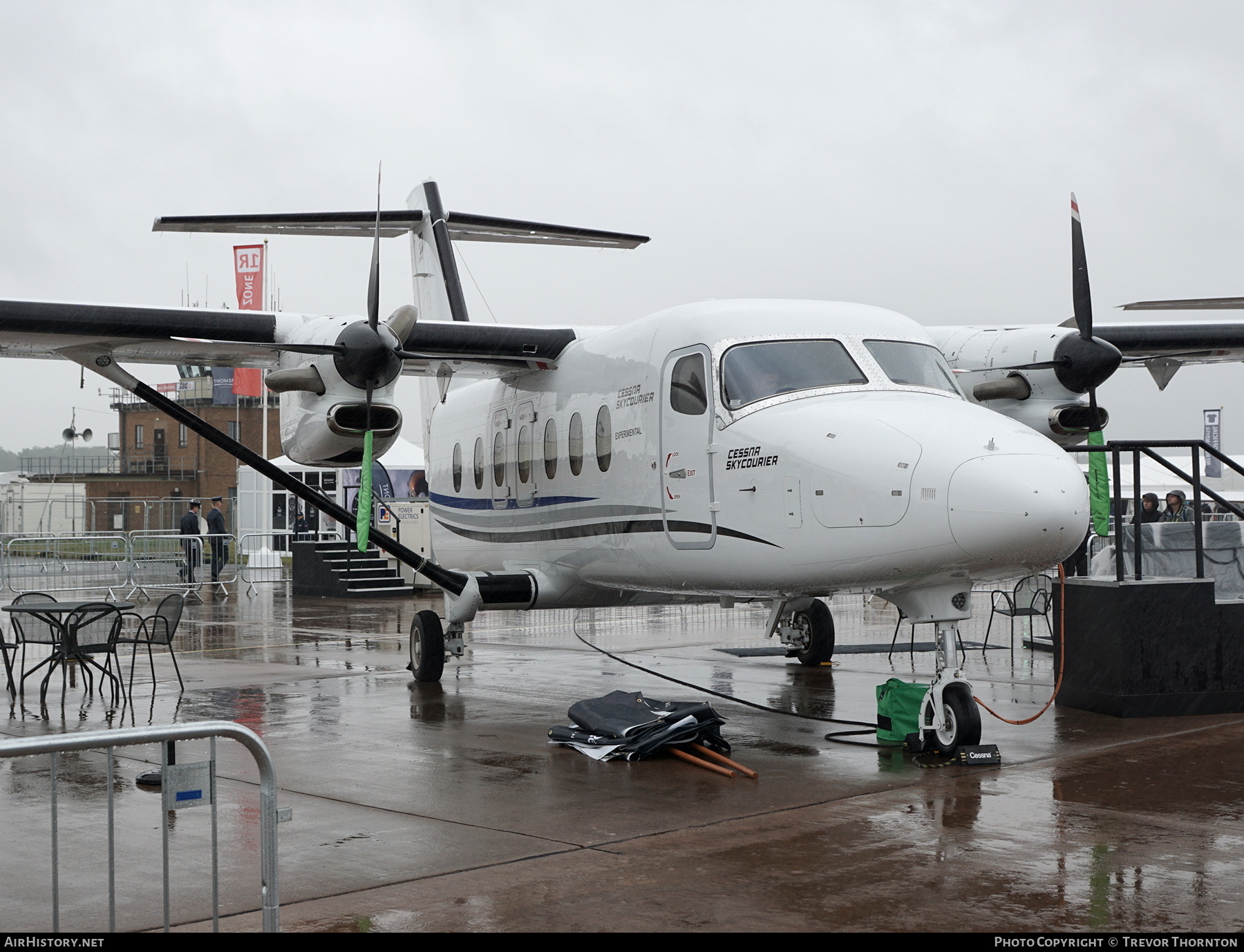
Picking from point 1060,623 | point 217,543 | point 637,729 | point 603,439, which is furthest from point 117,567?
point 1060,623

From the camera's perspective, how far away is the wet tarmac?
491cm

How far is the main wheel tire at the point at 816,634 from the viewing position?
44.5 ft

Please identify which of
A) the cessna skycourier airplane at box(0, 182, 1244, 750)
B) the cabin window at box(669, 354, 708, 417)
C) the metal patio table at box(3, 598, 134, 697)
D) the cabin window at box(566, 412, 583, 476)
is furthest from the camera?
the cabin window at box(566, 412, 583, 476)

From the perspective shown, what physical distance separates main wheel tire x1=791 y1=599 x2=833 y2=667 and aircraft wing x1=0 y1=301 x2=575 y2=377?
3961 millimetres

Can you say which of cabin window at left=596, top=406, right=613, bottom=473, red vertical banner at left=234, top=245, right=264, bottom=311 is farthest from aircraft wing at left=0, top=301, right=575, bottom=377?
red vertical banner at left=234, top=245, right=264, bottom=311

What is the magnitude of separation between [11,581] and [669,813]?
79.8ft

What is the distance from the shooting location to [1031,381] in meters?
11.6

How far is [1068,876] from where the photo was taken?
17.5 ft

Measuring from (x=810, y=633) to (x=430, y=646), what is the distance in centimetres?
406

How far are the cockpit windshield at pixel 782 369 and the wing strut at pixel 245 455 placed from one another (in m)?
4.07

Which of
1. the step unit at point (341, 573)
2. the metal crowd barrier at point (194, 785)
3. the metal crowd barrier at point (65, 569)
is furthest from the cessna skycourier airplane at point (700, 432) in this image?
the metal crowd barrier at point (65, 569)

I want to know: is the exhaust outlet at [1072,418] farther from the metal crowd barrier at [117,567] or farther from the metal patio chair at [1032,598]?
the metal crowd barrier at [117,567]

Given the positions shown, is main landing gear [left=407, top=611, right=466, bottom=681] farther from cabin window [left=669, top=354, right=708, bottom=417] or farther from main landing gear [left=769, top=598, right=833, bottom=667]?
cabin window [left=669, top=354, right=708, bottom=417]
